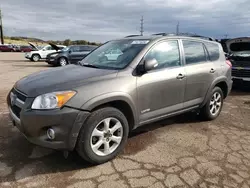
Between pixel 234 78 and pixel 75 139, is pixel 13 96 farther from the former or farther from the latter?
pixel 234 78

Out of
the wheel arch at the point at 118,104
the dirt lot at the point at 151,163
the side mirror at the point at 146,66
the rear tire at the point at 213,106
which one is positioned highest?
the side mirror at the point at 146,66

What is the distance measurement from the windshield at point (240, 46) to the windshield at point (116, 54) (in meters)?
6.60

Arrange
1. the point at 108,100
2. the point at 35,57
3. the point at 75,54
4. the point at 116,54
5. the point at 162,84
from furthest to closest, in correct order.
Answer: the point at 35,57, the point at 75,54, the point at 116,54, the point at 162,84, the point at 108,100

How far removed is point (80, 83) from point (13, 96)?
1.03 meters

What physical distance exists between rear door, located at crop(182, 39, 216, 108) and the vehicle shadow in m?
0.98

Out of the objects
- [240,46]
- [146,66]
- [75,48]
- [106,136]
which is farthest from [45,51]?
[106,136]

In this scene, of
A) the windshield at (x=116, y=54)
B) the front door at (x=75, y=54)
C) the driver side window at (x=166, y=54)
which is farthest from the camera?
the front door at (x=75, y=54)

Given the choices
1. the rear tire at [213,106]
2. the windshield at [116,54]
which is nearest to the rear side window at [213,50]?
the rear tire at [213,106]

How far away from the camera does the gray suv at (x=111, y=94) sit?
285 centimetres

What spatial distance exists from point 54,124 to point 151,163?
139 centimetres

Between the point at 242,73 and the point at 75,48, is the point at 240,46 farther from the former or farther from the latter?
the point at 75,48

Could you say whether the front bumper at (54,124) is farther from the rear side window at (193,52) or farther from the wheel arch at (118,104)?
the rear side window at (193,52)

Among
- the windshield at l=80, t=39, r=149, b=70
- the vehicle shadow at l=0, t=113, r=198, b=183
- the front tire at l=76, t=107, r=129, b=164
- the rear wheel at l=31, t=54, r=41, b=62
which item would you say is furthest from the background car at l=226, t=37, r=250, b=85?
the rear wheel at l=31, t=54, r=41, b=62

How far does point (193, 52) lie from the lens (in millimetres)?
4508
